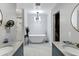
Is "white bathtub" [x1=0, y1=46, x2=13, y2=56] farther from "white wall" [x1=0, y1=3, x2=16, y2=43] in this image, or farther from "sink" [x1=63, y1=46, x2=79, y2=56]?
"sink" [x1=63, y1=46, x2=79, y2=56]

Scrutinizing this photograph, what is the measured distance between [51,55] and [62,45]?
0.24m

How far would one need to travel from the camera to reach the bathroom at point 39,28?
5.56ft

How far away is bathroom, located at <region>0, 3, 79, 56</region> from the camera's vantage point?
1.69 m

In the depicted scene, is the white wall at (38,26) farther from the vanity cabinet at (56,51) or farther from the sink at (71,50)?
the sink at (71,50)

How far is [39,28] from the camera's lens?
1.77 meters

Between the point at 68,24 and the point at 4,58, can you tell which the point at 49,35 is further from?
the point at 4,58

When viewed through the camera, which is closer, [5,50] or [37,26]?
[5,50]

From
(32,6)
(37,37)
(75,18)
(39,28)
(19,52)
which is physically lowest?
(19,52)

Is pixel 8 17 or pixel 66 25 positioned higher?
pixel 8 17

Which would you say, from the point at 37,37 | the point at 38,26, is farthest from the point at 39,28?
the point at 37,37

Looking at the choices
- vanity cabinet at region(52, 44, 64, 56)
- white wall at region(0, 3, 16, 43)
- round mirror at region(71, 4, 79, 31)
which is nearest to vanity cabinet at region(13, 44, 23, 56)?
white wall at region(0, 3, 16, 43)

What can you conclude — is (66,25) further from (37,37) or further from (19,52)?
(19,52)

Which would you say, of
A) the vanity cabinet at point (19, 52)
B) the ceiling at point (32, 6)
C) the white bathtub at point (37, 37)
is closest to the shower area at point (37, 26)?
the white bathtub at point (37, 37)

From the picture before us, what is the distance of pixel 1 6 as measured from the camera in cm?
164
